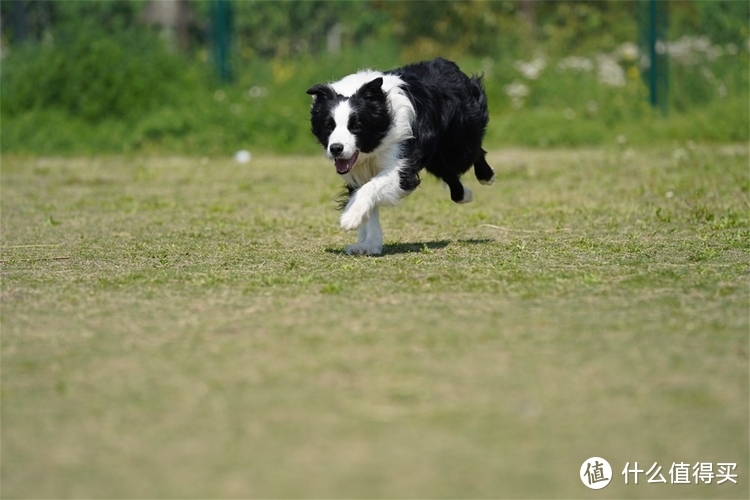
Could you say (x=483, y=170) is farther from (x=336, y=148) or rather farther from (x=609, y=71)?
(x=609, y=71)

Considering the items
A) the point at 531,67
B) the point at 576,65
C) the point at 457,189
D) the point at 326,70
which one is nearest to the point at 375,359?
the point at 457,189

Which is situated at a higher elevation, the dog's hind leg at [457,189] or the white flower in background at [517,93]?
the white flower in background at [517,93]

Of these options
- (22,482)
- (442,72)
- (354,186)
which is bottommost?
(22,482)

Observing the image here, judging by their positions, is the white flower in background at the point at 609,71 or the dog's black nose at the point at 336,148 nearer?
the dog's black nose at the point at 336,148

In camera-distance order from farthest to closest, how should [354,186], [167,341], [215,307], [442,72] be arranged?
[442,72] → [354,186] → [215,307] → [167,341]

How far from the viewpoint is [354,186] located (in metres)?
6.98

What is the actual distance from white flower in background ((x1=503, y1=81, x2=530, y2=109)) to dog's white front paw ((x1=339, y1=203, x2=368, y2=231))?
1040cm

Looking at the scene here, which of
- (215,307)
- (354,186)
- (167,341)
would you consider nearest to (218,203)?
(354,186)

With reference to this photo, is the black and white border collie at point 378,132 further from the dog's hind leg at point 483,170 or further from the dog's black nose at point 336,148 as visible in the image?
the dog's hind leg at point 483,170

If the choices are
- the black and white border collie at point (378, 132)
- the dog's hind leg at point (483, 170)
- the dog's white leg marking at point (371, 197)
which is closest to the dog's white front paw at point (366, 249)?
the black and white border collie at point (378, 132)

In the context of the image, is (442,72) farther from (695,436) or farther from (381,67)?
(381,67)

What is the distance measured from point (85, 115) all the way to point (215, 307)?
10.9m

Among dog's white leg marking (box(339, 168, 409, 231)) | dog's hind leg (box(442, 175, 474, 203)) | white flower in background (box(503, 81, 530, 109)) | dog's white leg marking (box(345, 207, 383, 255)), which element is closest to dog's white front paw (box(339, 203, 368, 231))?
dog's white leg marking (box(339, 168, 409, 231))

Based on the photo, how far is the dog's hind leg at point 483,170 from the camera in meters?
7.93
